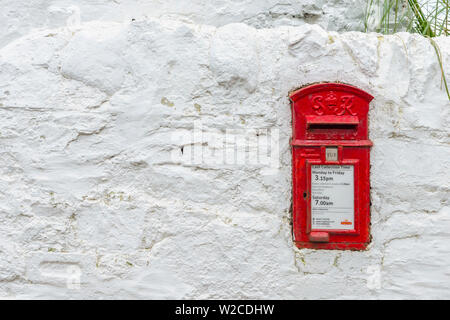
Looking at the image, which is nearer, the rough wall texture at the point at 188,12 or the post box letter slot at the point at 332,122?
the post box letter slot at the point at 332,122

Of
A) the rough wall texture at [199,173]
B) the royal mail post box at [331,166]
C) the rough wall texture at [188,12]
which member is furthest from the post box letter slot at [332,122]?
the rough wall texture at [188,12]

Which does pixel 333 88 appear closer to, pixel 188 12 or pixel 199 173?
pixel 199 173

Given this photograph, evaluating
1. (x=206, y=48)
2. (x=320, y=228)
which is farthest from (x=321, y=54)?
(x=320, y=228)

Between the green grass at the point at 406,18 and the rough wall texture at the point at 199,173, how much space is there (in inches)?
12.5

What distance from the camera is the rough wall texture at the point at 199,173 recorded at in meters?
1.56

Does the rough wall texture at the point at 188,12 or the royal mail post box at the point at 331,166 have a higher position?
the rough wall texture at the point at 188,12

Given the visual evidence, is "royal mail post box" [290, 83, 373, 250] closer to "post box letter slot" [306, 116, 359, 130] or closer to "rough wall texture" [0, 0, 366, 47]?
"post box letter slot" [306, 116, 359, 130]

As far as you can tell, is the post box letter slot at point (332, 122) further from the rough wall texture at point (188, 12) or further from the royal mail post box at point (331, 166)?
the rough wall texture at point (188, 12)

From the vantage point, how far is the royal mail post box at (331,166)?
1.51 meters

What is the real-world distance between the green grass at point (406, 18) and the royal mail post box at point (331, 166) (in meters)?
0.57

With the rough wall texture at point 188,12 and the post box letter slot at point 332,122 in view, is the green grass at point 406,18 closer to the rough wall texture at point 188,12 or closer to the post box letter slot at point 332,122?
the rough wall texture at point 188,12

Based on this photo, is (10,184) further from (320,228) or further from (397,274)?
(397,274)

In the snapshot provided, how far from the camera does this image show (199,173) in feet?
5.17

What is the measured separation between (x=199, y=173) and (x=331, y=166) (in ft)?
1.78
